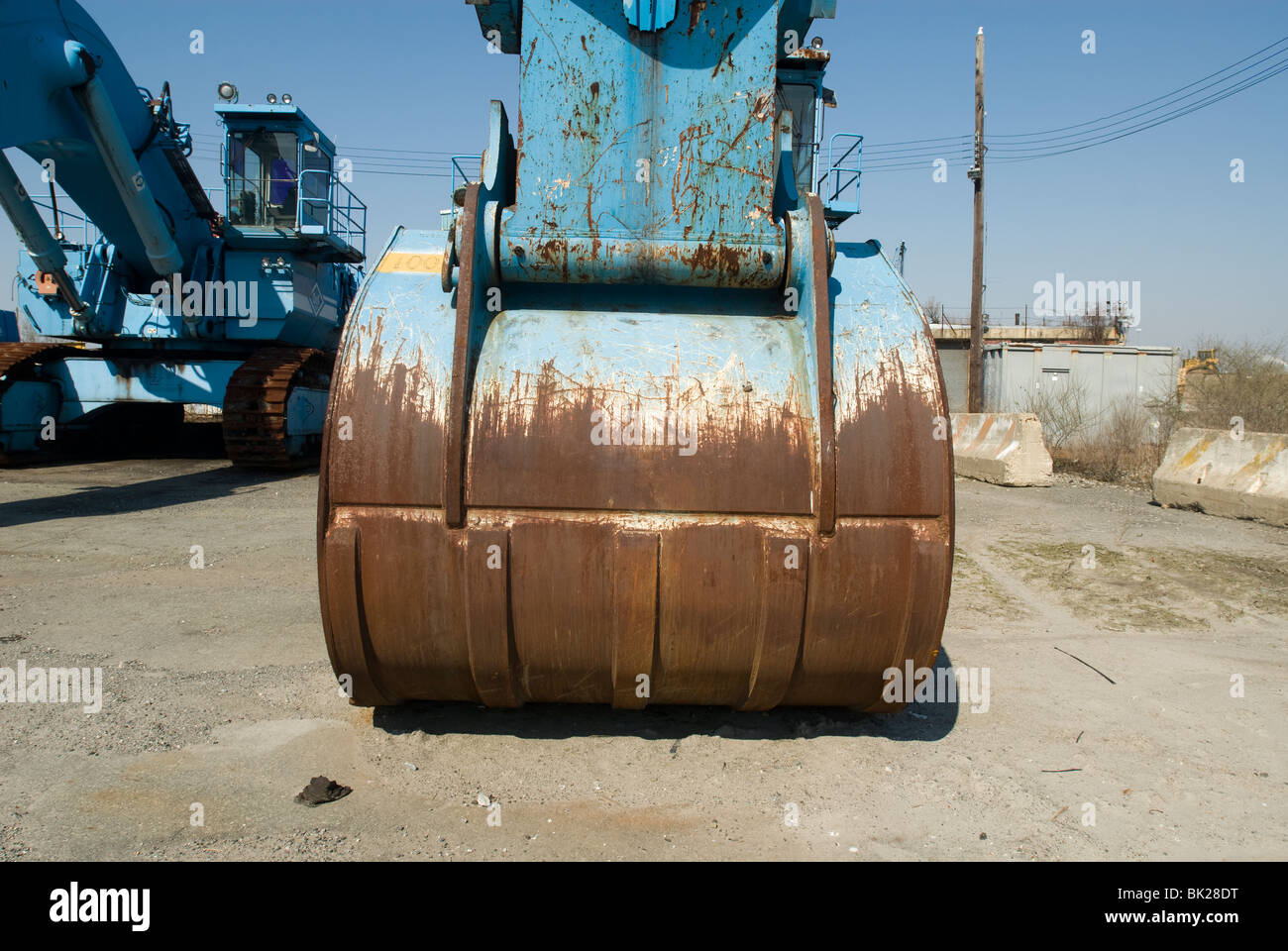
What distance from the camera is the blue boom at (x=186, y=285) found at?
38.1ft

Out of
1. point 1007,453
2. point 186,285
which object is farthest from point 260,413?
point 1007,453

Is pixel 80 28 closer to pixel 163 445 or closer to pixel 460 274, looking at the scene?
pixel 163 445

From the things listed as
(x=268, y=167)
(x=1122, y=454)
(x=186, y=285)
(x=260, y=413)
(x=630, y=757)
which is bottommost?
(x=630, y=757)

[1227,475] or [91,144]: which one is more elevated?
[91,144]

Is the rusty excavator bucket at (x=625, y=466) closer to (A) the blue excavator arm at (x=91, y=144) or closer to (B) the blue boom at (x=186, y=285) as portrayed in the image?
(A) the blue excavator arm at (x=91, y=144)

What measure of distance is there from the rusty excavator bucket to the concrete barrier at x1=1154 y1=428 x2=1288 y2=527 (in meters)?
7.90

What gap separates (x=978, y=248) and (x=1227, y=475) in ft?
38.3

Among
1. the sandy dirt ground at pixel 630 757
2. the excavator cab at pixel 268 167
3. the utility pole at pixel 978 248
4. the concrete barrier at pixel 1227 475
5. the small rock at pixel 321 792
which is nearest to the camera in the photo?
the sandy dirt ground at pixel 630 757

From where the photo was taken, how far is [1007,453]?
12.4 m

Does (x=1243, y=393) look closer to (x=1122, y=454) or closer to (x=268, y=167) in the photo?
(x=1122, y=454)

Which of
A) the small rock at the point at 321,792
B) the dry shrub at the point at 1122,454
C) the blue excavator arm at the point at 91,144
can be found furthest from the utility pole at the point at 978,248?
the small rock at the point at 321,792

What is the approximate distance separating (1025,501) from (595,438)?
941cm

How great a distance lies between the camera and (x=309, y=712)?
3682mm

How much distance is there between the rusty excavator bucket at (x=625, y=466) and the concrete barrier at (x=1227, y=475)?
7.90m
